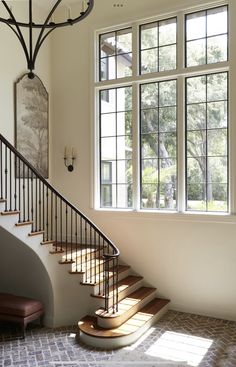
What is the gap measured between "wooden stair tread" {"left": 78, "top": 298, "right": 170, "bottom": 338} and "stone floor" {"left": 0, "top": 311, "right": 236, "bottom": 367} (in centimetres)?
17

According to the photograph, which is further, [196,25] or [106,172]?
[106,172]

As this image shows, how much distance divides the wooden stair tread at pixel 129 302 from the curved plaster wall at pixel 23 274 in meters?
0.88

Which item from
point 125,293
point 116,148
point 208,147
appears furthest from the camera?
point 116,148

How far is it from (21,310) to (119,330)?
1.37 metres

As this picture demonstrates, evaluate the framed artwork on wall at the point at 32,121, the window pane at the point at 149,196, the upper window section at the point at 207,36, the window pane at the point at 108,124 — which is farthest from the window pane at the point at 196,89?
the framed artwork on wall at the point at 32,121

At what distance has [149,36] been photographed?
588 cm

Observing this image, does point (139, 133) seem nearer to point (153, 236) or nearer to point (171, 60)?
point (171, 60)

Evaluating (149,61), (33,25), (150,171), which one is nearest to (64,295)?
(150,171)

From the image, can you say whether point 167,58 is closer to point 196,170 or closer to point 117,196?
point 196,170

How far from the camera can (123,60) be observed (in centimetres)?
612

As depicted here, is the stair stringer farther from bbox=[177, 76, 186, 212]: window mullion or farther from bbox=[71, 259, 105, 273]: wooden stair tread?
bbox=[177, 76, 186, 212]: window mullion

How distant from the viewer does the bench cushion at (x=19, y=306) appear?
15.2 ft

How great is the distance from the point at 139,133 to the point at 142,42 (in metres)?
1.60

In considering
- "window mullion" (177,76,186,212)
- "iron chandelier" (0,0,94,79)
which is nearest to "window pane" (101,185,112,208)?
"window mullion" (177,76,186,212)
